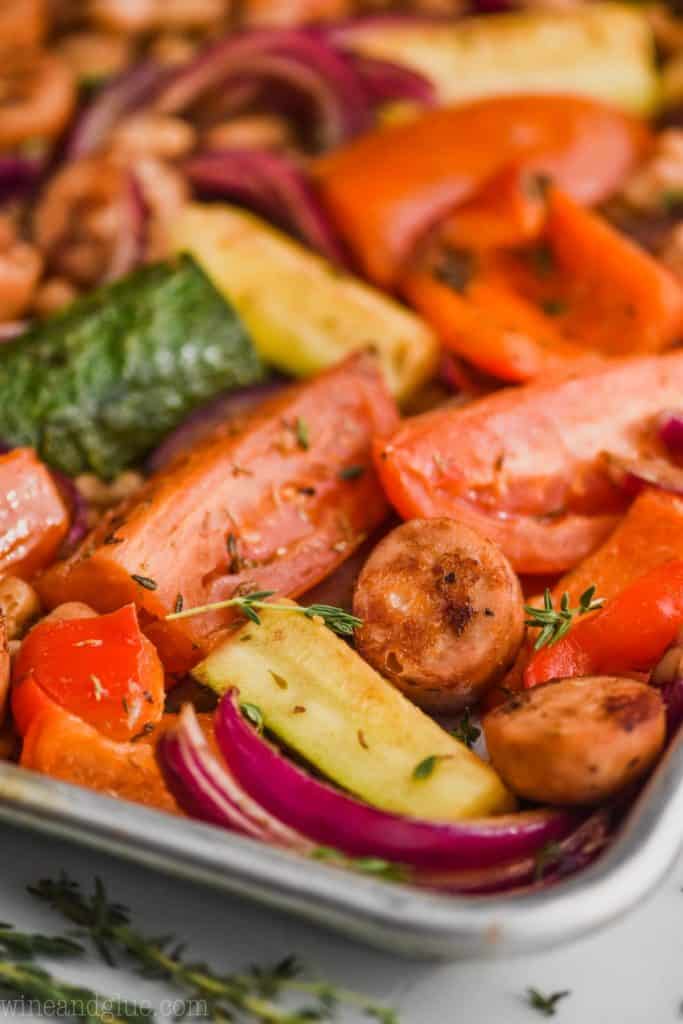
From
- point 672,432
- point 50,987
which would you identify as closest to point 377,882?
point 50,987

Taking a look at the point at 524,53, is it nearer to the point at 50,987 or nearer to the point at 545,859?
the point at 545,859

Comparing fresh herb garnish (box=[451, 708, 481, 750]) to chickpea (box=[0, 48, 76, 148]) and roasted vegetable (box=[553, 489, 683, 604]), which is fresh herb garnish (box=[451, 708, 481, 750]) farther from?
chickpea (box=[0, 48, 76, 148])

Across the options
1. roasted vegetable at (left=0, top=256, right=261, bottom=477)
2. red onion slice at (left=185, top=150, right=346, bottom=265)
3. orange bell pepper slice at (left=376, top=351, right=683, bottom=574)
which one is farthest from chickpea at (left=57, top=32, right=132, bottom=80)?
orange bell pepper slice at (left=376, top=351, right=683, bottom=574)

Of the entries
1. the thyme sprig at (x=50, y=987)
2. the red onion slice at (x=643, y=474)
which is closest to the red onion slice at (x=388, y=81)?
the red onion slice at (x=643, y=474)

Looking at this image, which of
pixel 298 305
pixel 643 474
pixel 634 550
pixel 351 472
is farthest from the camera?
pixel 298 305

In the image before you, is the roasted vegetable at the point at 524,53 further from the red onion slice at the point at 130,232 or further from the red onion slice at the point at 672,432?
the red onion slice at the point at 672,432

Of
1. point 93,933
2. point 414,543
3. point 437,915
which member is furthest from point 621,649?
point 93,933
